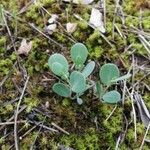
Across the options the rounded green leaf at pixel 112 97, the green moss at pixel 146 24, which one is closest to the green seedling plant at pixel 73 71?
the rounded green leaf at pixel 112 97

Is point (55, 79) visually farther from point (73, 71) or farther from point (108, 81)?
point (108, 81)

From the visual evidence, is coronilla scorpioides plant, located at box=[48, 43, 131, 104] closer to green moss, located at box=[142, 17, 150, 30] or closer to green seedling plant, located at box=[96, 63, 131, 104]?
green seedling plant, located at box=[96, 63, 131, 104]

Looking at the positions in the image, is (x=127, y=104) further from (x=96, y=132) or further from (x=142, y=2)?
(x=142, y=2)

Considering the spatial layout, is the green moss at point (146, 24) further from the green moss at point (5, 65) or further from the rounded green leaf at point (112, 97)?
the green moss at point (5, 65)

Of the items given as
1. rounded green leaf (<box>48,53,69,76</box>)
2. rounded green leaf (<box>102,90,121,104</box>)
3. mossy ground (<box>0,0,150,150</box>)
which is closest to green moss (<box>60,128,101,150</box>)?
mossy ground (<box>0,0,150,150</box>)

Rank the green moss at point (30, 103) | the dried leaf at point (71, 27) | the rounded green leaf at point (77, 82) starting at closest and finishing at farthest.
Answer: the rounded green leaf at point (77, 82) → the green moss at point (30, 103) → the dried leaf at point (71, 27)

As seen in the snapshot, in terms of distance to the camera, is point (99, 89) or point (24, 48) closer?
point (99, 89)

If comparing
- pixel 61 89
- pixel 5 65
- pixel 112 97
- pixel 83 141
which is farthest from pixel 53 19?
pixel 83 141
